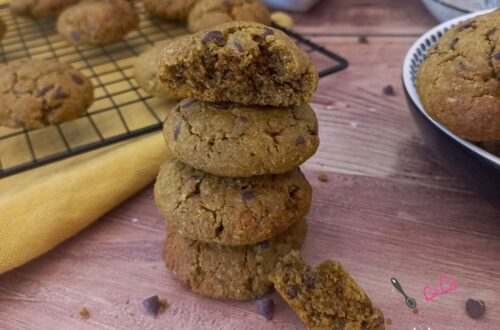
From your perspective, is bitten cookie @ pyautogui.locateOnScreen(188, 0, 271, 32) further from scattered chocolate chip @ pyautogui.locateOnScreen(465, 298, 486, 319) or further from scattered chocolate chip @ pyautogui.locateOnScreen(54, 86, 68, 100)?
scattered chocolate chip @ pyautogui.locateOnScreen(465, 298, 486, 319)

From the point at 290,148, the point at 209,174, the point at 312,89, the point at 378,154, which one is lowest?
the point at 378,154

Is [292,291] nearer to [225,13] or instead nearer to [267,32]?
[267,32]

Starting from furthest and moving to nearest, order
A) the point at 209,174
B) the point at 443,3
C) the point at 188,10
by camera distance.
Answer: the point at 188,10 < the point at 443,3 < the point at 209,174

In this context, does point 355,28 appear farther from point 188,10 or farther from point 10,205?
point 10,205

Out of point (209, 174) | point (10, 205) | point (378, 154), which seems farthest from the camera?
point (378, 154)

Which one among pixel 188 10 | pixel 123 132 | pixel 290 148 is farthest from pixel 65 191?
pixel 188 10
